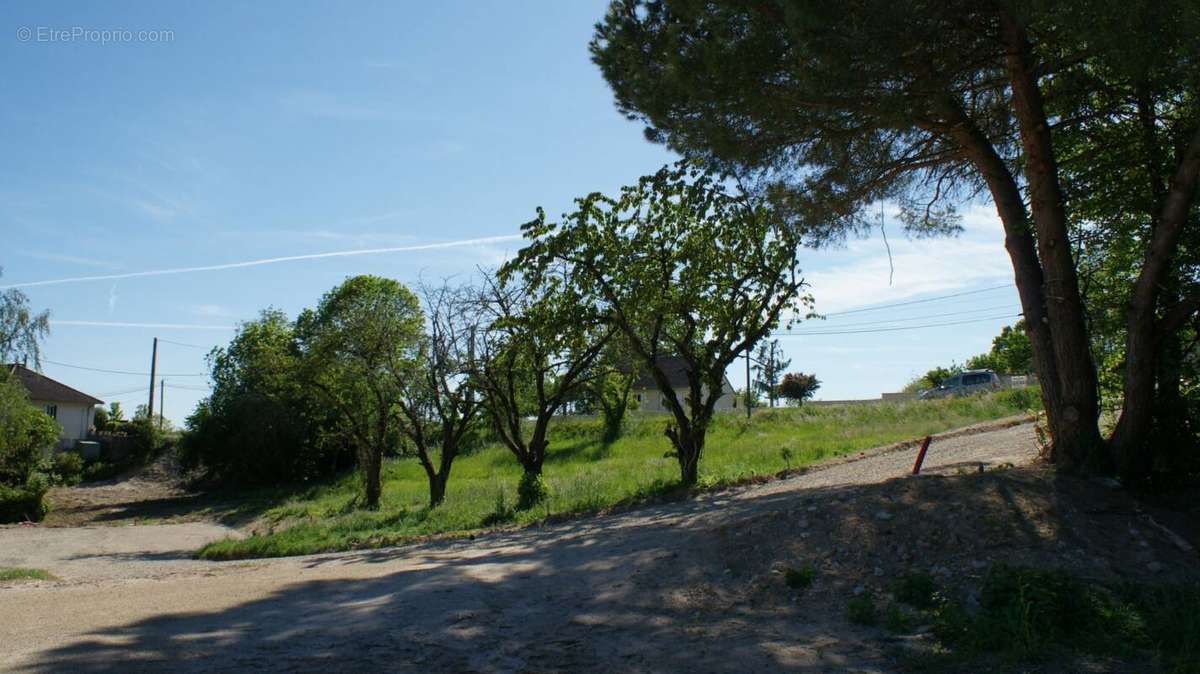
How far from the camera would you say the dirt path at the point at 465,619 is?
6035 millimetres

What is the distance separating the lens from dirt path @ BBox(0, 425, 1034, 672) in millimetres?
6035

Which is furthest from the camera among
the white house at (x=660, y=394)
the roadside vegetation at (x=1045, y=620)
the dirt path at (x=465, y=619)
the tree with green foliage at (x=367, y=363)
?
the white house at (x=660, y=394)

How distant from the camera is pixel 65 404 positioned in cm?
5153

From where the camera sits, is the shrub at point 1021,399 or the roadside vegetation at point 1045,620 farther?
the shrub at point 1021,399

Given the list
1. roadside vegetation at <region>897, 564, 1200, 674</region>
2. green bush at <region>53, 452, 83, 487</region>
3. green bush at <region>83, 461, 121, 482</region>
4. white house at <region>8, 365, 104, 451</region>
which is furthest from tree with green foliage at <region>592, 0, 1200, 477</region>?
white house at <region>8, 365, 104, 451</region>

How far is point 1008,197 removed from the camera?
10.3 m

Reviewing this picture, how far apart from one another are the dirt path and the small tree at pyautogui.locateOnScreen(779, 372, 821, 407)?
4761cm

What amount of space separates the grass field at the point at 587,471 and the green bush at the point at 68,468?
1284 cm

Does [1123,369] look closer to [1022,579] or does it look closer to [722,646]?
[1022,579]

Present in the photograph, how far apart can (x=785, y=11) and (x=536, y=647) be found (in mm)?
6397

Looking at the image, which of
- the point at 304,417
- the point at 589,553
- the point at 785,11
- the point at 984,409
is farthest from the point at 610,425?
the point at 785,11

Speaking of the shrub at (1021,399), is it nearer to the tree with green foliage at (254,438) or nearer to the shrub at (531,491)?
the shrub at (531,491)

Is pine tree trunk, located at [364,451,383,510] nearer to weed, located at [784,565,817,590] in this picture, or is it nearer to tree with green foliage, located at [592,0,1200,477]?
tree with green foliage, located at [592,0,1200,477]

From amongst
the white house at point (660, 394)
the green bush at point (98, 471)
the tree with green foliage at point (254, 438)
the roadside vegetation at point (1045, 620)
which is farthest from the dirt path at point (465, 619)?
the green bush at point (98, 471)
